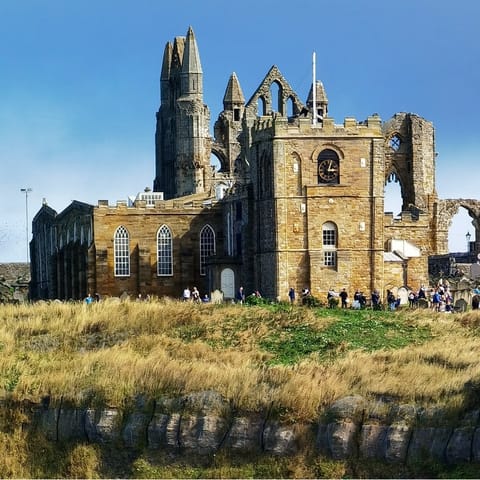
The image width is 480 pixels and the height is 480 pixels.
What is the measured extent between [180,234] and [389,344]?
29604 millimetres

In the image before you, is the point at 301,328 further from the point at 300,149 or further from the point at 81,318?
the point at 300,149

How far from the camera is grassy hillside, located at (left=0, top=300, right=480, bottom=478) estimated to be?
101 ft

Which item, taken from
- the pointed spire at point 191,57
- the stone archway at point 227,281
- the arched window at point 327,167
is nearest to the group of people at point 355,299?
the arched window at point 327,167

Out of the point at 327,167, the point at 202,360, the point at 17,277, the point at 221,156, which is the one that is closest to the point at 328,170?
the point at 327,167

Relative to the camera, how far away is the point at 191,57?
9500 centimetres

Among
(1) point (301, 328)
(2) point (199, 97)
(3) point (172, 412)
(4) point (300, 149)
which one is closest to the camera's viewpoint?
(3) point (172, 412)

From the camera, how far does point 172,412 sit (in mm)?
31719

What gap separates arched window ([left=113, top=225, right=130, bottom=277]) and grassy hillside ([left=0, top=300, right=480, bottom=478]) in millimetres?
20815

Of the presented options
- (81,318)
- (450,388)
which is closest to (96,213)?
(81,318)

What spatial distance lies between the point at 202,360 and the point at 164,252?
33015 mm

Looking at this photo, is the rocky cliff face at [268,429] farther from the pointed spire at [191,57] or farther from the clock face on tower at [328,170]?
the pointed spire at [191,57]

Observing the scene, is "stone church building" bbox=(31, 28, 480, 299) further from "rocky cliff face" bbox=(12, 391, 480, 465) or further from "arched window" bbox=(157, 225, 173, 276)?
"rocky cliff face" bbox=(12, 391, 480, 465)

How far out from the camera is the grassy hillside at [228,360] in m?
30.9

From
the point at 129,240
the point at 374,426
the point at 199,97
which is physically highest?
the point at 199,97
